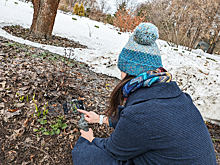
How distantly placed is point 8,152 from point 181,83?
4.08 m

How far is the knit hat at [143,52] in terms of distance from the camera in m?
1.19

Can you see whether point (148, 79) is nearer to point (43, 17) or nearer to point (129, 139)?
point (129, 139)

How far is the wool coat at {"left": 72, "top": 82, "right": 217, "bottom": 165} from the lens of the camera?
958 millimetres

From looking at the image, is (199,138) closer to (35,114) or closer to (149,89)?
(149,89)

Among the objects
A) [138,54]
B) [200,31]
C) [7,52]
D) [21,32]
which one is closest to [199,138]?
[138,54]

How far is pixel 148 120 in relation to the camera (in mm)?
973

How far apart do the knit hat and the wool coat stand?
0.62 feet

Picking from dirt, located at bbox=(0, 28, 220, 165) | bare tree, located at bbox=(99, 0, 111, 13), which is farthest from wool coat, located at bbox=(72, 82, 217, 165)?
bare tree, located at bbox=(99, 0, 111, 13)

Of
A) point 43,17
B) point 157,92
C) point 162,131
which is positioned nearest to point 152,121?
point 162,131

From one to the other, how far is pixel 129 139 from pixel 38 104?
1.75 m

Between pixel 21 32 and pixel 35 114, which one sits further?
pixel 21 32

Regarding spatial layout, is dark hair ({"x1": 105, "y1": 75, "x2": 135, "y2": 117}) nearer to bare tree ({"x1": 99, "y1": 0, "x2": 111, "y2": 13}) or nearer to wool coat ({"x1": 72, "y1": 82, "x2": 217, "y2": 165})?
wool coat ({"x1": 72, "y1": 82, "x2": 217, "y2": 165})

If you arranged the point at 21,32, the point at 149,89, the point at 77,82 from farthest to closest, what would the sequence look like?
the point at 21,32
the point at 77,82
the point at 149,89

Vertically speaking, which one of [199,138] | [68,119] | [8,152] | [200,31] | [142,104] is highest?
[200,31]
